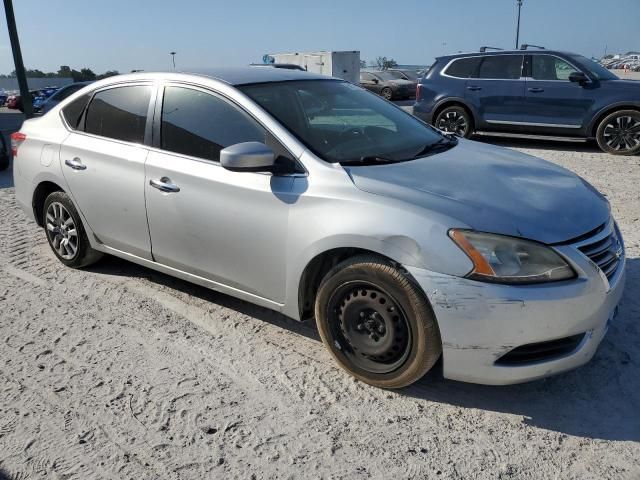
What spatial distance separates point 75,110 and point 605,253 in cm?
396

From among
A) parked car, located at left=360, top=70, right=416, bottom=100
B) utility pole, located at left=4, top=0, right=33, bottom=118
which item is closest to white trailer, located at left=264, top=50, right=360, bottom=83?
parked car, located at left=360, top=70, right=416, bottom=100

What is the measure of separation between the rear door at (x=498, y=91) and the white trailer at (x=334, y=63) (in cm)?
1876

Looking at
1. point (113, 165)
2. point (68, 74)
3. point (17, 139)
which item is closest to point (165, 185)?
point (113, 165)

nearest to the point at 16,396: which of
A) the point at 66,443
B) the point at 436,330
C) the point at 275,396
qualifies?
the point at 66,443

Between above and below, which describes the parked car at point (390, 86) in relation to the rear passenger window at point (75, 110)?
below

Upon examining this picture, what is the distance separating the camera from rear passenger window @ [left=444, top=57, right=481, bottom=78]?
36.3 ft

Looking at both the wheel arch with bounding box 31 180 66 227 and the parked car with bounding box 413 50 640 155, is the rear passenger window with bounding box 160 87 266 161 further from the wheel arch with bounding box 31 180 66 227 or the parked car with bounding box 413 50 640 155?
the parked car with bounding box 413 50 640 155

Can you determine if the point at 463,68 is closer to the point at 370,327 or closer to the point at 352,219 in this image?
the point at 352,219

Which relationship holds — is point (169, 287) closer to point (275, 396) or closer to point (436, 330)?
point (275, 396)

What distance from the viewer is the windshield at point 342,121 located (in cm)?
343

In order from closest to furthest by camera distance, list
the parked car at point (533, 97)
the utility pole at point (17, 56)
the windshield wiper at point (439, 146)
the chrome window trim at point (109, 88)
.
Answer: the windshield wiper at point (439, 146)
the chrome window trim at point (109, 88)
the parked car at point (533, 97)
the utility pole at point (17, 56)

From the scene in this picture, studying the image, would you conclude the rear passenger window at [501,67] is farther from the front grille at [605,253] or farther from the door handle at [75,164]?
the door handle at [75,164]

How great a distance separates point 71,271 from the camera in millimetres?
4930

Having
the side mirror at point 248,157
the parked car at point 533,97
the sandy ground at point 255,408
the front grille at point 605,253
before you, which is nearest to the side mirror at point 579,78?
the parked car at point 533,97
